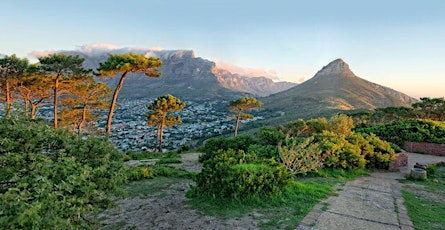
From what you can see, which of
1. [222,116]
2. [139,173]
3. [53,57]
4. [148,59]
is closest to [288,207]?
[139,173]

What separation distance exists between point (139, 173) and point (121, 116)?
214 feet

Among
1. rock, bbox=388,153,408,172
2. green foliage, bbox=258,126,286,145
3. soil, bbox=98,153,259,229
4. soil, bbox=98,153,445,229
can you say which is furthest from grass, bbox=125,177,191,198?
rock, bbox=388,153,408,172

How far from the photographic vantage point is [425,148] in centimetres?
1316

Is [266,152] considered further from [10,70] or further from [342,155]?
[10,70]

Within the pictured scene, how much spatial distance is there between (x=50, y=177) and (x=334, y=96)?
3128 inches

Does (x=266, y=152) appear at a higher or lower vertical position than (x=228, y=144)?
higher

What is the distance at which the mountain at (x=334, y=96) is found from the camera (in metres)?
64.5

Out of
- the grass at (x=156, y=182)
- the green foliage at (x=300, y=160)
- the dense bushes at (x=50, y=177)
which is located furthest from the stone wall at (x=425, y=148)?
the dense bushes at (x=50, y=177)

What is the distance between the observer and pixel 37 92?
17.2 meters

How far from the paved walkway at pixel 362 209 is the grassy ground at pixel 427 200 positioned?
0.54 feet

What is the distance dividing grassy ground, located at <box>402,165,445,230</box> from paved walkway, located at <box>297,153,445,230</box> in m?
0.17

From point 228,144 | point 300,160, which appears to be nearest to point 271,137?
point 228,144

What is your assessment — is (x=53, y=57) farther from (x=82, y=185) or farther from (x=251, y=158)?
(x=82, y=185)

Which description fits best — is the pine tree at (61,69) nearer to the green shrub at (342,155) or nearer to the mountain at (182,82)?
the green shrub at (342,155)
